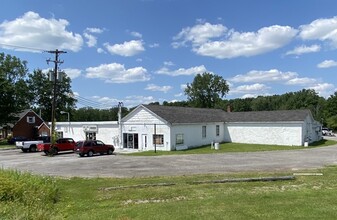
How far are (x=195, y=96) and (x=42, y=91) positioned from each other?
1684 inches

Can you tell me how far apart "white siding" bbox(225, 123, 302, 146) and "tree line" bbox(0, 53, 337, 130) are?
17721 mm

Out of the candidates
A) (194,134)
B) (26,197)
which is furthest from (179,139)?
(26,197)

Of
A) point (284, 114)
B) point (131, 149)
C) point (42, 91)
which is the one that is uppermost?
point (42, 91)

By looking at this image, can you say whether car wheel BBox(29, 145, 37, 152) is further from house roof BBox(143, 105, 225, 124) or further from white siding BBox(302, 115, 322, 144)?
white siding BBox(302, 115, 322, 144)

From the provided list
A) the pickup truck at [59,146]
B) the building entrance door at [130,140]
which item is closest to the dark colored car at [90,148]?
the pickup truck at [59,146]

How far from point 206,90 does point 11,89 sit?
55972 mm

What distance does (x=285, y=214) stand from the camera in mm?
9016

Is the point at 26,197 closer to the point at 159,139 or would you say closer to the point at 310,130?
the point at 159,139

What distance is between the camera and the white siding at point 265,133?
1700 inches

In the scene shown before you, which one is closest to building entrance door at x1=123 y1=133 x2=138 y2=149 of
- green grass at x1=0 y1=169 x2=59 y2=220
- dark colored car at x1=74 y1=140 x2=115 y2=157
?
dark colored car at x1=74 y1=140 x2=115 y2=157

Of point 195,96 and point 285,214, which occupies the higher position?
point 195,96

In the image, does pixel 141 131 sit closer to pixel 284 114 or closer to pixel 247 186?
pixel 284 114

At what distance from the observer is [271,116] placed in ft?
154

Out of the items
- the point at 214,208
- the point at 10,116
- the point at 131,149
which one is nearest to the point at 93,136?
the point at 131,149
